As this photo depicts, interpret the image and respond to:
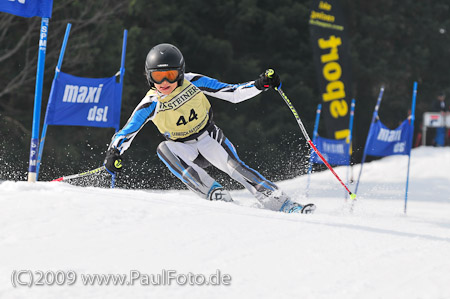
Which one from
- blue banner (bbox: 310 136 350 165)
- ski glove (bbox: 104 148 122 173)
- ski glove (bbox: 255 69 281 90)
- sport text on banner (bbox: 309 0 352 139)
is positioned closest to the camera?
ski glove (bbox: 104 148 122 173)

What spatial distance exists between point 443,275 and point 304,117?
1632cm

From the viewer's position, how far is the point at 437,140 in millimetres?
16547

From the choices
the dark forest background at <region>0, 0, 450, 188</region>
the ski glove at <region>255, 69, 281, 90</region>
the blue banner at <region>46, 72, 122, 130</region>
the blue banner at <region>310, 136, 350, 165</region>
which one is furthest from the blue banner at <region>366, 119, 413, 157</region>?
the ski glove at <region>255, 69, 281, 90</region>

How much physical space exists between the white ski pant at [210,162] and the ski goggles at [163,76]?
577mm

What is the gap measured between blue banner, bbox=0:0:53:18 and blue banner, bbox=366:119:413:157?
4830mm

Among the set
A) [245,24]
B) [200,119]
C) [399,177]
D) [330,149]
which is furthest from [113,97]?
[245,24]

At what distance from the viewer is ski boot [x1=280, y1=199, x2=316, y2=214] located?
4.84m

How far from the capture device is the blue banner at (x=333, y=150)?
30.8 feet

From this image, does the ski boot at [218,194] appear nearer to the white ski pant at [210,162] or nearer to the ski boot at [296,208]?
the white ski pant at [210,162]

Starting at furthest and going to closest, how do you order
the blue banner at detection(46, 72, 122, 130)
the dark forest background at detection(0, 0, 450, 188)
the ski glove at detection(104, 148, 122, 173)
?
the dark forest background at detection(0, 0, 450, 188) < the blue banner at detection(46, 72, 122, 130) < the ski glove at detection(104, 148, 122, 173)

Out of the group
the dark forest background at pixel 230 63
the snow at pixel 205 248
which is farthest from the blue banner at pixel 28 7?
the dark forest background at pixel 230 63

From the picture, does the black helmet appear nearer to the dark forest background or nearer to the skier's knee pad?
the skier's knee pad

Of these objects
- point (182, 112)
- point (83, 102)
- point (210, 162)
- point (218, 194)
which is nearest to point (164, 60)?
point (182, 112)

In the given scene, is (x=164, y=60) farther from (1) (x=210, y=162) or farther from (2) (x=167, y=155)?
(1) (x=210, y=162)
